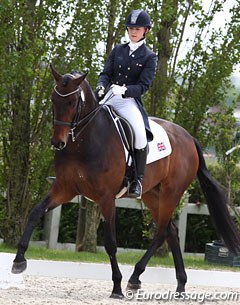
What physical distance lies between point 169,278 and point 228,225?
1.15 m

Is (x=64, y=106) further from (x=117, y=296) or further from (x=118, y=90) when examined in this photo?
(x=117, y=296)

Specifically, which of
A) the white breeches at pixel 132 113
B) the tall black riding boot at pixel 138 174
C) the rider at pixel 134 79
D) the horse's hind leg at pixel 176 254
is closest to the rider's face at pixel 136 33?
the rider at pixel 134 79

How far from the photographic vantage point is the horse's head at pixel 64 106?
6.32 meters

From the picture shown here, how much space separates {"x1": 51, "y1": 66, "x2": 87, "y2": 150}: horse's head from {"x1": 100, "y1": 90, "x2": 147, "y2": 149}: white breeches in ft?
2.18

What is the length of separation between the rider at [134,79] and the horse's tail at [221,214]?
3.51 ft

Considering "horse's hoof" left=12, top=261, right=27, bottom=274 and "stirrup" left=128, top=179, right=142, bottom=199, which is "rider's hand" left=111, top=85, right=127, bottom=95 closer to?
"stirrup" left=128, top=179, right=142, bottom=199

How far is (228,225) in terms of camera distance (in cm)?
786

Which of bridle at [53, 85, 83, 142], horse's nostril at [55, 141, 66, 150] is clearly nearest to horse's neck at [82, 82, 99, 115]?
bridle at [53, 85, 83, 142]

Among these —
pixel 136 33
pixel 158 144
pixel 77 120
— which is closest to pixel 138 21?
pixel 136 33

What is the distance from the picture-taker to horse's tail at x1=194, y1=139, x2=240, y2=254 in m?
7.84

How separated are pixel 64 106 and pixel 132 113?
83cm

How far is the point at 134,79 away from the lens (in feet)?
23.2

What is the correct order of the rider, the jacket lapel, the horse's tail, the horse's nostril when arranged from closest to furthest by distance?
the horse's nostril → the rider → the jacket lapel → the horse's tail

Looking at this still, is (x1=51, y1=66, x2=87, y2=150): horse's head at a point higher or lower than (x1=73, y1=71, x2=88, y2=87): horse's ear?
lower
